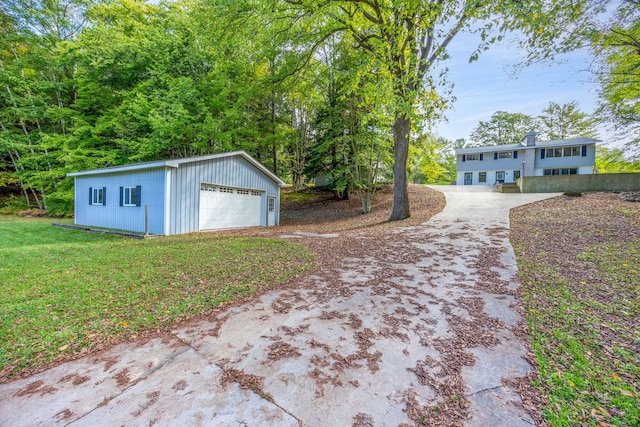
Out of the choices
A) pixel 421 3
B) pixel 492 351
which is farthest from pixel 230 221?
pixel 492 351

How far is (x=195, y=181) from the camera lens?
441 inches

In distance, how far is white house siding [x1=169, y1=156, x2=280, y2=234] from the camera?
1064cm

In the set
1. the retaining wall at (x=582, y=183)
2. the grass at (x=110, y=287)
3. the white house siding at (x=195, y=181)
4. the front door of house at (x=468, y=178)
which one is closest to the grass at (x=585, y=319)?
the grass at (x=110, y=287)

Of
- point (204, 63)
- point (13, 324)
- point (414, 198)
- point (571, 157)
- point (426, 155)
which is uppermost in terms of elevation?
point (204, 63)

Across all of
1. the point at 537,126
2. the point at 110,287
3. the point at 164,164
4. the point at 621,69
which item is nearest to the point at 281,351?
the point at 110,287

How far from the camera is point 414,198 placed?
1684 centimetres

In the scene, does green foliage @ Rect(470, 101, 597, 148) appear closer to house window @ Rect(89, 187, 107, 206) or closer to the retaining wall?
the retaining wall

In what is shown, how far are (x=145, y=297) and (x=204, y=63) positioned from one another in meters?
18.1

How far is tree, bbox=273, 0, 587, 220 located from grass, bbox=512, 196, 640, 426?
466 cm

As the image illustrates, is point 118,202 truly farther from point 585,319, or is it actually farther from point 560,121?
point 560,121

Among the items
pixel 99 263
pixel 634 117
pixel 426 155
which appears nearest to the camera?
pixel 99 263

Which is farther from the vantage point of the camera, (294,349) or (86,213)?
(86,213)

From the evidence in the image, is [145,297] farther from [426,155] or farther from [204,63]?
[204,63]

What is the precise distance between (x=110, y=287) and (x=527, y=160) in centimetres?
3103
